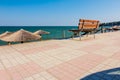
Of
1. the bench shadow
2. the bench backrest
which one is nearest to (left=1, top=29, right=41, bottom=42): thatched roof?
the bench backrest

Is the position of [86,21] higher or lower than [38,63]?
higher

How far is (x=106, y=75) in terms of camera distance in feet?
8.96

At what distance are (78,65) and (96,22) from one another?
21.8 feet

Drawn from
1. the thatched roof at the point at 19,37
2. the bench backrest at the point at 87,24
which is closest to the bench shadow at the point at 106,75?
the bench backrest at the point at 87,24

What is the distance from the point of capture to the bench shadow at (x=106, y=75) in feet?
8.55

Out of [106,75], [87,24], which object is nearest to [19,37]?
[87,24]

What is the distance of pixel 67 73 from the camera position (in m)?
2.89

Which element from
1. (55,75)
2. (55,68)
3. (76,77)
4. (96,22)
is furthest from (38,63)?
(96,22)

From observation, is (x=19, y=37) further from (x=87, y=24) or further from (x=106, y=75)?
(x=106, y=75)

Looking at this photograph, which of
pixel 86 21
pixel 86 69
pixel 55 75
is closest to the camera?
pixel 55 75

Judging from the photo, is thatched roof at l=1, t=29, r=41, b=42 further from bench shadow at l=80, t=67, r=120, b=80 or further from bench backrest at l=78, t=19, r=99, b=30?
bench shadow at l=80, t=67, r=120, b=80

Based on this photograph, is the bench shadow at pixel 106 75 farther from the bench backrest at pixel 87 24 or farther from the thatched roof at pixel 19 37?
the thatched roof at pixel 19 37

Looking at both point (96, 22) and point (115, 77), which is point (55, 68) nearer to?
point (115, 77)

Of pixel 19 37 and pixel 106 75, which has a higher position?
pixel 19 37
